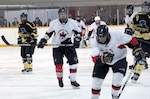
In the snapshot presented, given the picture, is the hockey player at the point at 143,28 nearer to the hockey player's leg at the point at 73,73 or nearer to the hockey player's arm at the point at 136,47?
the hockey player's leg at the point at 73,73

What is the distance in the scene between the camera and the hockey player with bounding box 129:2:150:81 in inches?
198

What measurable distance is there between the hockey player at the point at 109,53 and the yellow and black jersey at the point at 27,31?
114 inches

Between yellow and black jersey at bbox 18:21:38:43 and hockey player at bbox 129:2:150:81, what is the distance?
5.84ft

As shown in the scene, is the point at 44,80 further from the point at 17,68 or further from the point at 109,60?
the point at 109,60

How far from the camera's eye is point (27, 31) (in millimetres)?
6184

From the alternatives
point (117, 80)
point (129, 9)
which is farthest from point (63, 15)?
point (129, 9)

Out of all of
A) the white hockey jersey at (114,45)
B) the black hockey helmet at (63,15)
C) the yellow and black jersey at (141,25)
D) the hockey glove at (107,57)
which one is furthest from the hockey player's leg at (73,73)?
the hockey glove at (107,57)

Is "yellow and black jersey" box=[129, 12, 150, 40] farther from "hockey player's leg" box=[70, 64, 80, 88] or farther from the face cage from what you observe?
"hockey player's leg" box=[70, 64, 80, 88]

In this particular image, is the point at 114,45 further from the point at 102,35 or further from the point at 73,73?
the point at 73,73

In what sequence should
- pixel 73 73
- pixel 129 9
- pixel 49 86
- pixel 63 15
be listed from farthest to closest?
pixel 129 9 < pixel 49 86 < pixel 73 73 < pixel 63 15

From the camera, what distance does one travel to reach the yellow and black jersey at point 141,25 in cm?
511

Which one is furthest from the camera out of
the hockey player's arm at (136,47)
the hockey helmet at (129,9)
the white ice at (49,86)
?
the hockey helmet at (129,9)

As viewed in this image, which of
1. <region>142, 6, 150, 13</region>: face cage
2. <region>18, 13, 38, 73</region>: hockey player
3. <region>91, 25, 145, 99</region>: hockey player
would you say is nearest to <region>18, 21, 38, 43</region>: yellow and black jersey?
<region>18, 13, 38, 73</region>: hockey player

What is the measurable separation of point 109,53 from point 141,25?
6.77ft
